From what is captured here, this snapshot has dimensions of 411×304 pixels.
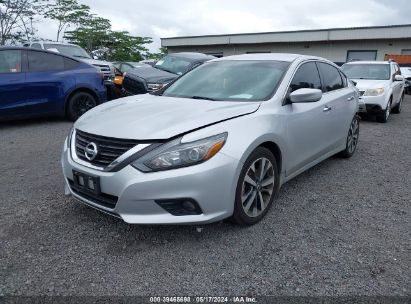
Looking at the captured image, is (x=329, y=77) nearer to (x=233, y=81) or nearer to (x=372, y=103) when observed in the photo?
(x=233, y=81)

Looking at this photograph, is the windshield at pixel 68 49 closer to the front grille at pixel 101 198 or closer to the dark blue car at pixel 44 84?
the dark blue car at pixel 44 84

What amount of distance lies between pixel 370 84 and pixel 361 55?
20892 millimetres

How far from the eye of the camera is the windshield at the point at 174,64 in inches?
380

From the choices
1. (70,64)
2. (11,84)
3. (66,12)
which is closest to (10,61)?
(11,84)

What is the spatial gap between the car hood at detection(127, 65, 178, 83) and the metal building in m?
21.9

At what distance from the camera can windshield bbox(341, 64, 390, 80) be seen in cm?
946

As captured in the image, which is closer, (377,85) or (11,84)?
(11,84)

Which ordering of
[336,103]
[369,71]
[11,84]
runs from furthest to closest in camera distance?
[369,71], [11,84], [336,103]

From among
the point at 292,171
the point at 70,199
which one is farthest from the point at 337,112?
the point at 70,199

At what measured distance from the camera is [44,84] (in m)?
7.00

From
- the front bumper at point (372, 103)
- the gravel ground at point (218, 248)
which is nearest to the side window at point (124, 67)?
the front bumper at point (372, 103)

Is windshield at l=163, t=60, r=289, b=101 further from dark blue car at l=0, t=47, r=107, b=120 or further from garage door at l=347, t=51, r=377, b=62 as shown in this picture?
garage door at l=347, t=51, r=377, b=62

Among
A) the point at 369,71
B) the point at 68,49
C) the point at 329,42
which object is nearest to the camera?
the point at 369,71

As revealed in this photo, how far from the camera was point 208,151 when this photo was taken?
2.64m
